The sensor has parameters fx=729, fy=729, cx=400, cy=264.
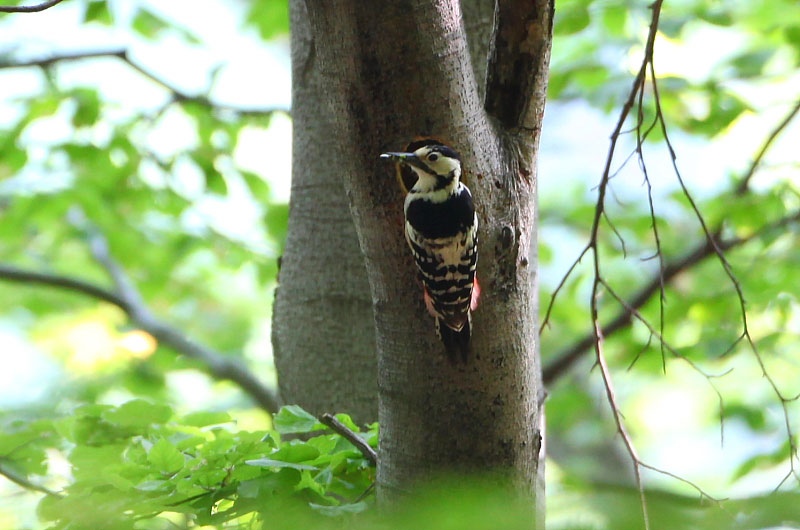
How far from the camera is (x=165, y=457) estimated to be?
1255 mm

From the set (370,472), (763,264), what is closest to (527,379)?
(370,472)

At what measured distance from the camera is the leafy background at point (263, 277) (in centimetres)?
121

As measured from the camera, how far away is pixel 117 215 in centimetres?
379

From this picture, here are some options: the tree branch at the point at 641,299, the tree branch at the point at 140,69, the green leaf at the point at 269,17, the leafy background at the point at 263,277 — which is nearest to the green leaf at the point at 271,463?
the leafy background at the point at 263,277

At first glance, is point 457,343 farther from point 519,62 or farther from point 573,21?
point 573,21

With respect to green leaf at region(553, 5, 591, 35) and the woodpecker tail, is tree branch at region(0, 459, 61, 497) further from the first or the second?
green leaf at region(553, 5, 591, 35)

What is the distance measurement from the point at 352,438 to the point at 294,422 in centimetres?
17

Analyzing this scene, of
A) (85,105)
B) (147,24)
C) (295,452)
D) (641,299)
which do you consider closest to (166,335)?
(85,105)

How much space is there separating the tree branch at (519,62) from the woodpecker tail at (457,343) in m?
0.35

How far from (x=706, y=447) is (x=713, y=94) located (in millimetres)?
6361

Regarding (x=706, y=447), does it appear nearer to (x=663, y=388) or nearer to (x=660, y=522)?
(x=663, y=388)

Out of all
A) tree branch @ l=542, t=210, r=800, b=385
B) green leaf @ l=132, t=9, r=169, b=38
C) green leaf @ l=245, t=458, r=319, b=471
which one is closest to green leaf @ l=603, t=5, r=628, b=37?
tree branch @ l=542, t=210, r=800, b=385

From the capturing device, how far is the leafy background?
1212mm

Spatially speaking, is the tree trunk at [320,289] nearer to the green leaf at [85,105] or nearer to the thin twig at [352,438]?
the thin twig at [352,438]
